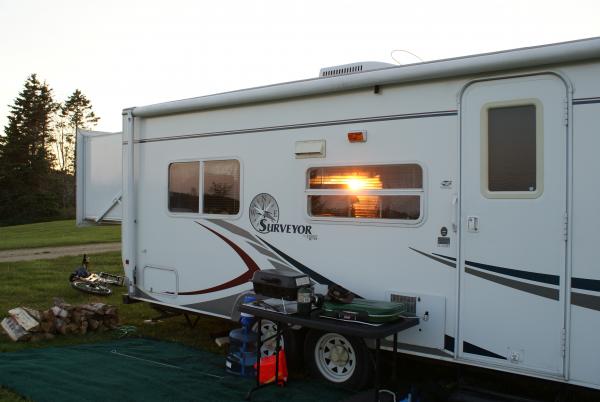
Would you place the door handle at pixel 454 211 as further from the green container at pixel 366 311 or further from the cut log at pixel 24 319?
the cut log at pixel 24 319

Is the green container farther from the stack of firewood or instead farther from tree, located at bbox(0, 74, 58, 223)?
tree, located at bbox(0, 74, 58, 223)

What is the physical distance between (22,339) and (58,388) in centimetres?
193

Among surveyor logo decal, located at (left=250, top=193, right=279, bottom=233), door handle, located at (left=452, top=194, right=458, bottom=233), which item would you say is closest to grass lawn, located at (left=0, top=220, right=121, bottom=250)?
surveyor logo decal, located at (left=250, top=193, right=279, bottom=233)

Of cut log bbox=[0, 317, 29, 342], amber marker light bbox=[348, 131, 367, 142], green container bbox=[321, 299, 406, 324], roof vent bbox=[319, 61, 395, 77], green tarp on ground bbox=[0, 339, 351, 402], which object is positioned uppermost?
roof vent bbox=[319, 61, 395, 77]

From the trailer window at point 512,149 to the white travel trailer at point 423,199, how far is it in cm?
1

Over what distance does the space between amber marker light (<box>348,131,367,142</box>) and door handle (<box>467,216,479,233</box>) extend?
1.16 meters

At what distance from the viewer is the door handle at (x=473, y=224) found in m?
4.30

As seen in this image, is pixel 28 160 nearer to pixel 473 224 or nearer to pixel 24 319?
pixel 24 319

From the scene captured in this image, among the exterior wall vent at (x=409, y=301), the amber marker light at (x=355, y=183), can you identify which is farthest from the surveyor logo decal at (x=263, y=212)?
the exterior wall vent at (x=409, y=301)

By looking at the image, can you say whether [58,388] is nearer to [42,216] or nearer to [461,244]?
[461,244]

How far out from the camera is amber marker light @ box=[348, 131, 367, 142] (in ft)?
16.1

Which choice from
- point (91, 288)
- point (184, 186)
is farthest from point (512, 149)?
point (91, 288)

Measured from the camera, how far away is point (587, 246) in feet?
12.6

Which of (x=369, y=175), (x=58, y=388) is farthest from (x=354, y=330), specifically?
(x=58, y=388)
